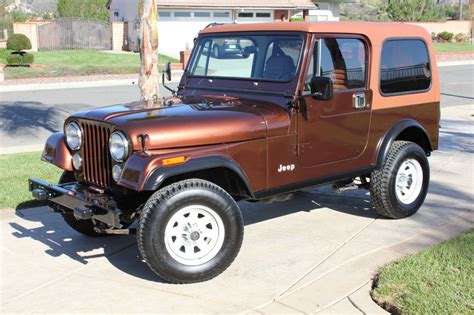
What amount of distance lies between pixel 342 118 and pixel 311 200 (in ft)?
5.82

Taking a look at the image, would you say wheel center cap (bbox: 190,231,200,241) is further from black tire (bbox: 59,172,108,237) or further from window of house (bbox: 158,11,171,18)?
window of house (bbox: 158,11,171,18)

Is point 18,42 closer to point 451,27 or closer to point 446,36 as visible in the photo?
point 446,36

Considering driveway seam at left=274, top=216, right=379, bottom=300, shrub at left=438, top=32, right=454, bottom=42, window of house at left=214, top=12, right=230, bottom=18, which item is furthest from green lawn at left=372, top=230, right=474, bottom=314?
shrub at left=438, top=32, right=454, bottom=42

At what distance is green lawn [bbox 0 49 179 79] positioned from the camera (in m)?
25.1

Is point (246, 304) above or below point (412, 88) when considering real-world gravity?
below

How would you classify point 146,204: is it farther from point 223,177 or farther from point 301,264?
point 301,264

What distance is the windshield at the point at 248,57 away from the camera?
5.61 meters

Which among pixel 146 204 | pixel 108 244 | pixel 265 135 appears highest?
pixel 265 135

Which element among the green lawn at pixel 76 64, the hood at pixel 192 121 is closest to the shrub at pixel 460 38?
the green lawn at pixel 76 64

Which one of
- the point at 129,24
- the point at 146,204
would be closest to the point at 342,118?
the point at 146,204

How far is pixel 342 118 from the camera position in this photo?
579 cm

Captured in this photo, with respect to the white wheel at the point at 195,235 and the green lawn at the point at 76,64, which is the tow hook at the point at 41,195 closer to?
the white wheel at the point at 195,235

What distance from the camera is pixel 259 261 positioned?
209 inches

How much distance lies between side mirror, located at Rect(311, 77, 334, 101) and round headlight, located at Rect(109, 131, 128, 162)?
65.8 inches
